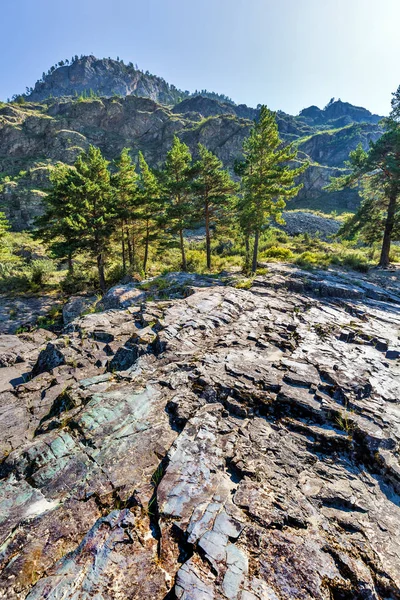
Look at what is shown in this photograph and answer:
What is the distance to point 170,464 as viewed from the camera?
406 centimetres

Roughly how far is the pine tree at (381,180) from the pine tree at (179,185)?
11768 mm

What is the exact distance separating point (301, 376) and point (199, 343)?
3157 millimetres

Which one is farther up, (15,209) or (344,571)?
(15,209)

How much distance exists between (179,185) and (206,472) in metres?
18.4

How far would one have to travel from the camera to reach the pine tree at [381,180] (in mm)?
18812

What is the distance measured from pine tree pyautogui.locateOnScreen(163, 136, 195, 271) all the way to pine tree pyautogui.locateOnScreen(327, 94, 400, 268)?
38.6ft

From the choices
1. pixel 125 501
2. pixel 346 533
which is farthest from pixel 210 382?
pixel 346 533

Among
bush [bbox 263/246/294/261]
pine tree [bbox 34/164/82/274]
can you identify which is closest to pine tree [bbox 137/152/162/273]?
pine tree [bbox 34/164/82/274]

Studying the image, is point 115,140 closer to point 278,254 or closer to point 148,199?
point 148,199

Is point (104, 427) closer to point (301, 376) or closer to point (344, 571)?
point (344, 571)

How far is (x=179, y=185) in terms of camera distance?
18.8m

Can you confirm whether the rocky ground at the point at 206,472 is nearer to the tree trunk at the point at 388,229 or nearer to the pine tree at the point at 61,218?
the pine tree at the point at 61,218

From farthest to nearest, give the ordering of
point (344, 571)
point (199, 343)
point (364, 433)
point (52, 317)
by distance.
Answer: point (52, 317) → point (199, 343) → point (364, 433) → point (344, 571)

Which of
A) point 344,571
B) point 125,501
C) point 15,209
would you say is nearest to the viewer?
point 344,571
